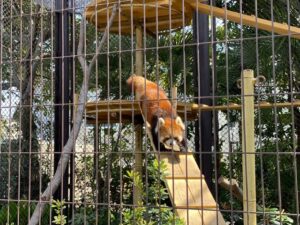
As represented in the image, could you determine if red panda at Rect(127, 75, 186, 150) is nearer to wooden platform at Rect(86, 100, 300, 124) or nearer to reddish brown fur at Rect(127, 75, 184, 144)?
reddish brown fur at Rect(127, 75, 184, 144)

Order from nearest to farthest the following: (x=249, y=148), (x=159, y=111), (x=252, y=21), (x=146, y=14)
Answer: (x=249, y=148)
(x=252, y=21)
(x=159, y=111)
(x=146, y=14)

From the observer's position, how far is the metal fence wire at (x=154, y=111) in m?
3.32

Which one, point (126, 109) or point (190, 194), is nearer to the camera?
point (190, 194)

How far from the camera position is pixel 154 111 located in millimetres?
4492

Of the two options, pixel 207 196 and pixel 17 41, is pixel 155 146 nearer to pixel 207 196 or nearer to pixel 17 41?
pixel 207 196

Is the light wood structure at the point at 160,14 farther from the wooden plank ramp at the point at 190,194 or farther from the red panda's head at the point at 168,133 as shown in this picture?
the wooden plank ramp at the point at 190,194

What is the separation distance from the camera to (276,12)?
576 cm

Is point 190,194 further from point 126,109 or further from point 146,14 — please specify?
point 146,14

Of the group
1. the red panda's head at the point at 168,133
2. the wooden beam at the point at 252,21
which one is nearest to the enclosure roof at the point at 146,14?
the wooden beam at the point at 252,21

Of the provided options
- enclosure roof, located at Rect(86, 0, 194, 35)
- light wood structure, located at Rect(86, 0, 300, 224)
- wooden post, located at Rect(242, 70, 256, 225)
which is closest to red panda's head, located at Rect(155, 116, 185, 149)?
light wood structure, located at Rect(86, 0, 300, 224)

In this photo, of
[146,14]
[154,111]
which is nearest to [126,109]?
[154,111]

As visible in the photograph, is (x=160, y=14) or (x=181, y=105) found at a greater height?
(x=160, y=14)

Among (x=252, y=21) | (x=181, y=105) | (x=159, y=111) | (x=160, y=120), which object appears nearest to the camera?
(x=252, y=21)

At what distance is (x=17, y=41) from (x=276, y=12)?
350 centimetres
